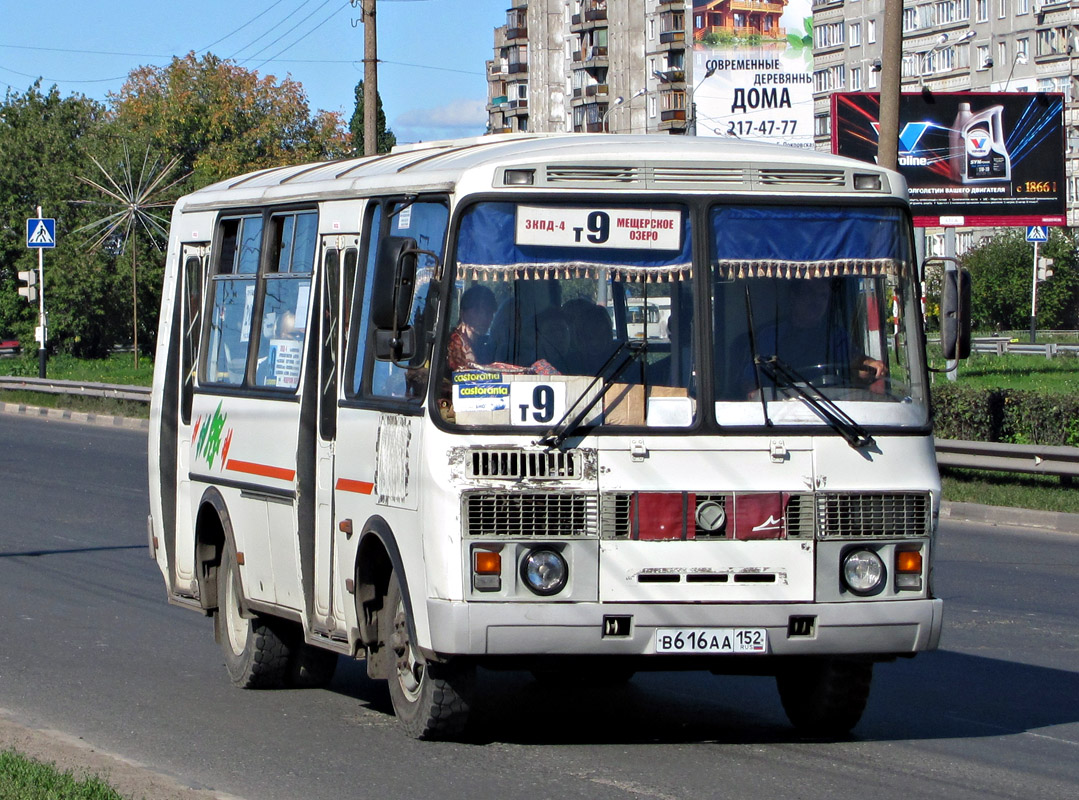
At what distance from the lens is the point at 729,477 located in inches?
271

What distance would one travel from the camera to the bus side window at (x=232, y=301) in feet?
30.1

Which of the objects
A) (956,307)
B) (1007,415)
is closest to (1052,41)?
(1007,415)

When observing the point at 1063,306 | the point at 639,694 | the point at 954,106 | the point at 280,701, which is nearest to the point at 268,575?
the point at 280,701

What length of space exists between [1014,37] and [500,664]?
9631 cm

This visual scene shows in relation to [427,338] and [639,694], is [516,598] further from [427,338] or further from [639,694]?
[639,694]

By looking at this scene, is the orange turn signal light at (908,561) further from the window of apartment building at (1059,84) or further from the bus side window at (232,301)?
the window of apartment building at (1059,84)

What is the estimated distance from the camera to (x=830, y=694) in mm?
7508

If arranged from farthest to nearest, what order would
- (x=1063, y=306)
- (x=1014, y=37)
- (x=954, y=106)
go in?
1. (x=1014, y=37)
2. (x=1063, y=306)
3. (x=954, y=106)

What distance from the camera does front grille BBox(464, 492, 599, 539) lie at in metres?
6.75

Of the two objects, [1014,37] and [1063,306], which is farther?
[1014,37]

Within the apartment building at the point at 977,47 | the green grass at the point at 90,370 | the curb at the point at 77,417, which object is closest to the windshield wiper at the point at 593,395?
the curb at the point at 77,417

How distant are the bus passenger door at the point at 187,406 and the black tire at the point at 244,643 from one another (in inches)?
14.7

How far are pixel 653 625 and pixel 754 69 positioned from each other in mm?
60307

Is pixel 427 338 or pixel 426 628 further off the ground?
pixel 427 338
